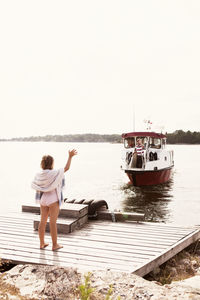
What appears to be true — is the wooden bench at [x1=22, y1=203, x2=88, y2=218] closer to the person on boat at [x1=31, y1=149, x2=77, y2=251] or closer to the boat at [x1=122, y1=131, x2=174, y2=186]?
the person on boat at [x1=31, y1=149, x2=77, y2=251]

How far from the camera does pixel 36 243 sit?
6.29 meters

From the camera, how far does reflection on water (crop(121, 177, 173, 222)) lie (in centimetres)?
1731

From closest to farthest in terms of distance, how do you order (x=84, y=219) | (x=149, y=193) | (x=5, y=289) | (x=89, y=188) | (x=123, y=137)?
(x=5, y=289) → (x=84, y=219) → (x=149, y=193) → (x=123, y=137) → (x=89, y=188)

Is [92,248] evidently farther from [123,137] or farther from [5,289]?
[123,137]

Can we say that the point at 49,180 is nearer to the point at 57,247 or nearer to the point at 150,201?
the point at 57,247

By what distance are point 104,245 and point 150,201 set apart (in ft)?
50.1

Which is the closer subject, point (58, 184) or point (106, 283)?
point (106, 283)

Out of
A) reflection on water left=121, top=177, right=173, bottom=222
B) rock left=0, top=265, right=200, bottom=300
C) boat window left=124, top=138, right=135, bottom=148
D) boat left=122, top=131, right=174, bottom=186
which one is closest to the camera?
rock left=0, top=265, right=200, bottom=300

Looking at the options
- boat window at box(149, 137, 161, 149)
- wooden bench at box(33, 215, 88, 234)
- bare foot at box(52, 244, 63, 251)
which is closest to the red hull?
boat window at box(149, 137, 161, 149)

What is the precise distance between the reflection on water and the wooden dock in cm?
861

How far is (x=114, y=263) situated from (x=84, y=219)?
2452mm

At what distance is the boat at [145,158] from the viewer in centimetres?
2358

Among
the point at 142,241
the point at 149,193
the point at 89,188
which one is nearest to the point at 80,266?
the point at 142,241

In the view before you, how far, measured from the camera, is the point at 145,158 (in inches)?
922
